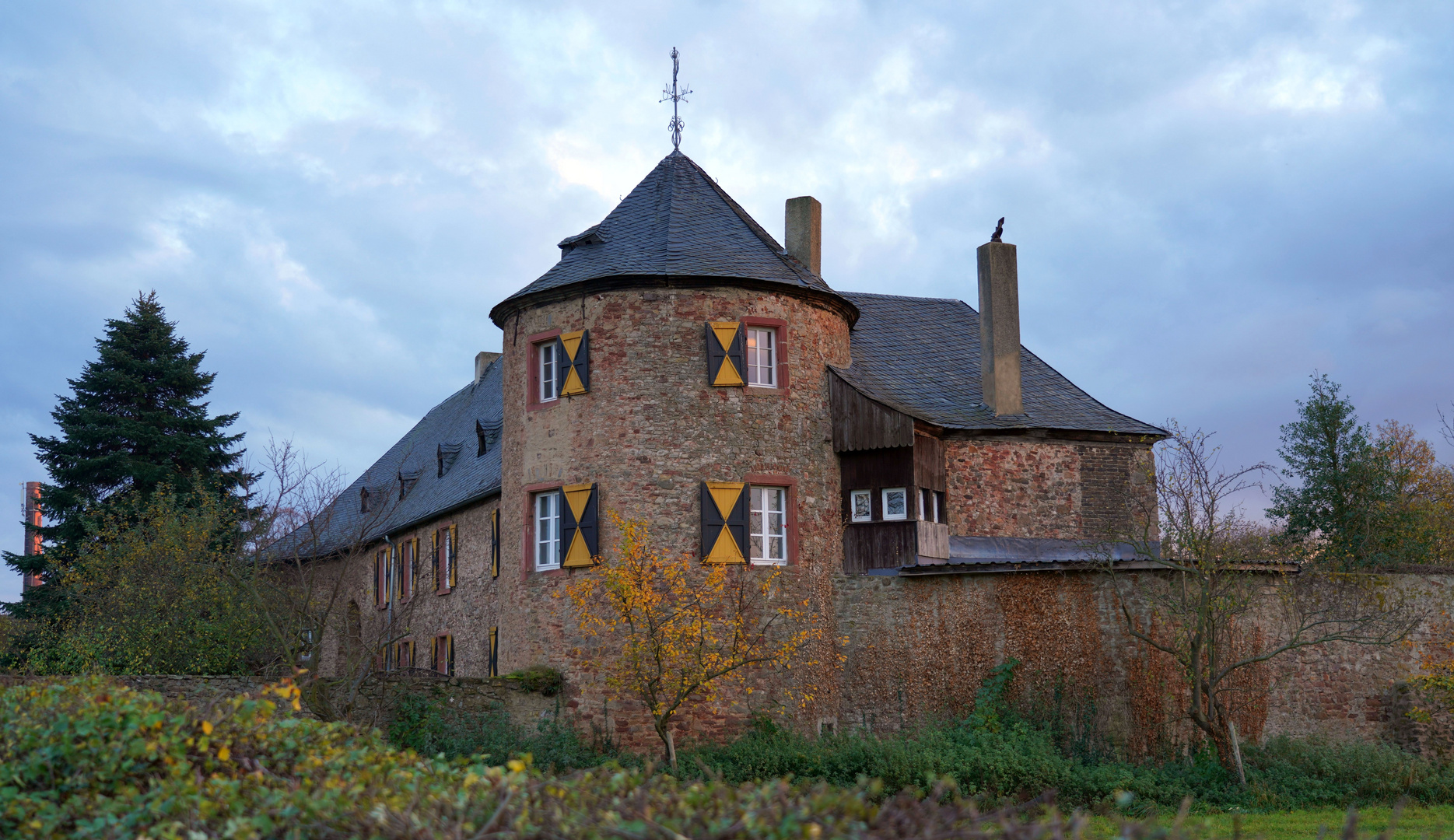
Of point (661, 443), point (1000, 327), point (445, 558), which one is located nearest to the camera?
Answer: point (661, 443)

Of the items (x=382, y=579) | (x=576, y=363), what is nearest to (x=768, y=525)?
(x=576, y=363)

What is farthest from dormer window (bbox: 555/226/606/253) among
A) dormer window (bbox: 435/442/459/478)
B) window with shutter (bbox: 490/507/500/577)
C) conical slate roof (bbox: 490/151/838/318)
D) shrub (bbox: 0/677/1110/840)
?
shrub (bbox: 0/677/1110/840)

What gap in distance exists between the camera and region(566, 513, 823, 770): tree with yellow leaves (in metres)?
18.2

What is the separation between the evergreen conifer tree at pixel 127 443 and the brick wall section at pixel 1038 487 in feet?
61.9

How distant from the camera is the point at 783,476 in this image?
825 inches

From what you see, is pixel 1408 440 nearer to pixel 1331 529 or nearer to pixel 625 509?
pixel 1331 529

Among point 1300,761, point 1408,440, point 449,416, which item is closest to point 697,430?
point 1300,761

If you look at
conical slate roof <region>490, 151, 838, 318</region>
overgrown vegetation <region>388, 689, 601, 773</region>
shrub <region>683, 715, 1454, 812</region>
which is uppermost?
conical slate roof <region>490, 151, 838, 318</region>

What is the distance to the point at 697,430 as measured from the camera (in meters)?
20.7

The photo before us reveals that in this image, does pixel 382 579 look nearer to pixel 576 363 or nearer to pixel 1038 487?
pixel 576 363

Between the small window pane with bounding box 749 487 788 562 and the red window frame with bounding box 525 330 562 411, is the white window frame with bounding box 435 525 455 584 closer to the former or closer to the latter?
the red window frame with bounding box 525 330 562 411

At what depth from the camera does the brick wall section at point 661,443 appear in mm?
20422

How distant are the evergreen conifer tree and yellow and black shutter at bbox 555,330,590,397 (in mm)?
14992

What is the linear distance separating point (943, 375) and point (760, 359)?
5530mm
